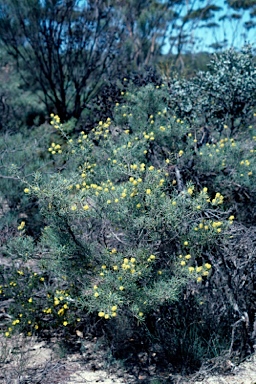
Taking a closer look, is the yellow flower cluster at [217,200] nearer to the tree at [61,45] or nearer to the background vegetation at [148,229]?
the background vegetation at [148,229]

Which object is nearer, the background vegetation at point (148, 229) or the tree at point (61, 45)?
the background vegetation at point (148, 229)

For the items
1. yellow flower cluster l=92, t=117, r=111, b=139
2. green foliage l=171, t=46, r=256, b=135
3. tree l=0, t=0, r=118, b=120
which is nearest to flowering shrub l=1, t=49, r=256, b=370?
yellow flower cluster l=92, t=117, r=111, b=139

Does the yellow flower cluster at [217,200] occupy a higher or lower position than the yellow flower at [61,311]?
higher

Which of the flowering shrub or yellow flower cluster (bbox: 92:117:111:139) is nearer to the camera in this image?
the flowering shrub

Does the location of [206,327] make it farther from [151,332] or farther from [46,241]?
[46,241]

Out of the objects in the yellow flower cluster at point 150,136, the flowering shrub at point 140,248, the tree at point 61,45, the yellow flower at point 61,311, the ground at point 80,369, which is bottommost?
the ground at point 80,369

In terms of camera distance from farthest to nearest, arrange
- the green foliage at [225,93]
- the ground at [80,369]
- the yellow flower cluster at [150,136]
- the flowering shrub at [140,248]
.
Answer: the green foliage at [225,93] < the yellow flower cluster at [150,136] < the ground at [80,369] < the flowering shrub at [140,248]

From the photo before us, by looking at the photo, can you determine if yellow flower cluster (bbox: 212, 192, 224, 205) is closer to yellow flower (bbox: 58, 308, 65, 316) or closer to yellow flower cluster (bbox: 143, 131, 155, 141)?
yellow flower cluster (bbox: 143, 131, 155, 141)

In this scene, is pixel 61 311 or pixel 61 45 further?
pixel 61 45

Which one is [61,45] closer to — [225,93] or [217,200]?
[225,93]

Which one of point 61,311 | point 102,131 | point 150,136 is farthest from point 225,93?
point 61,311

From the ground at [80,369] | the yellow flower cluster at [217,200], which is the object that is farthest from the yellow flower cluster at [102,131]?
the ground at [80,369]

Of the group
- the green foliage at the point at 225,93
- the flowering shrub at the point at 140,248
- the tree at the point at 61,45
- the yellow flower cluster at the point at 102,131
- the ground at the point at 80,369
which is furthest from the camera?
the tree at the point at 61,45

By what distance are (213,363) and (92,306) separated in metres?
1.23
